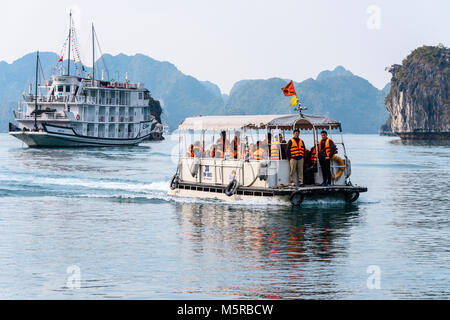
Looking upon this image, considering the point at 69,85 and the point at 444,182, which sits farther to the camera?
the point at 69,85

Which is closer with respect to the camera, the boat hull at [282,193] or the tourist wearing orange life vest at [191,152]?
the boat hull at [282,193]

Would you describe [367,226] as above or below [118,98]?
below

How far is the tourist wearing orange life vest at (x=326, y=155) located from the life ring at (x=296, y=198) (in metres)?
1.33

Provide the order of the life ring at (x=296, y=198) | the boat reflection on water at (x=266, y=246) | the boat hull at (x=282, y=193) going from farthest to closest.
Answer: the boat hull at (x=282, y=193) < the life ring at (x=296, y=198) < the boat reflection on water at (x=266, y=246)

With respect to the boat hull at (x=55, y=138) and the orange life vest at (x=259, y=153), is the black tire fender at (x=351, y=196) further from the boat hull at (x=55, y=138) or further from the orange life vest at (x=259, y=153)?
the boat hull at (x=55, y=138)

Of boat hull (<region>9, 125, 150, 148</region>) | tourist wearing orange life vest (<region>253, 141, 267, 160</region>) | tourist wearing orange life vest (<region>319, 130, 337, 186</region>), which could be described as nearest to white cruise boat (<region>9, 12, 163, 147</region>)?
boat hull (<region>9, 125, 150, 148</region>)

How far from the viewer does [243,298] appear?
1296cm

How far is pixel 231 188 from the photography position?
2623 cm

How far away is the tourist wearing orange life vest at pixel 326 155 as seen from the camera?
24797 mm

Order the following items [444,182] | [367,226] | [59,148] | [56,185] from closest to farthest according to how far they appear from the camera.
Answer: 1. [367,226]
2. [56,185]
3. [444,182]
4. [59,148]

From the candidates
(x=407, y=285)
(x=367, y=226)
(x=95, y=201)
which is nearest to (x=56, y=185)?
(x=95, y=201)

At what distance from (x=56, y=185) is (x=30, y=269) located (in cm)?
2068

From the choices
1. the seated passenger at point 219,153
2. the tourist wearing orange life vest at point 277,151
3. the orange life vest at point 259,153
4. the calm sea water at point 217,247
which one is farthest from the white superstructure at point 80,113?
the tourist wearing orange life vest at point 277,151

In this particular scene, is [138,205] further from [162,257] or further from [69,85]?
[69,85]
